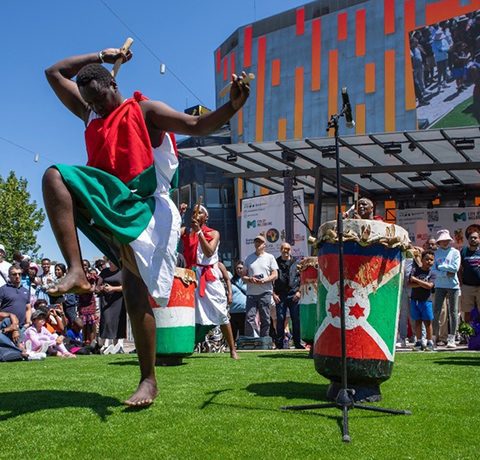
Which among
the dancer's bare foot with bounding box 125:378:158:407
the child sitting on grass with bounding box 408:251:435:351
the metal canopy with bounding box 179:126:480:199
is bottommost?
the dancer's bare foot with bounding box 125:378:158:407

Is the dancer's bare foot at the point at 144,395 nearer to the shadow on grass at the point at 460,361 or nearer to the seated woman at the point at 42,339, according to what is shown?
the shadow on grass at the point at 460,361

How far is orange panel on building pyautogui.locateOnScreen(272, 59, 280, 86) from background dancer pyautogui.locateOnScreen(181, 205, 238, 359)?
27948 mm

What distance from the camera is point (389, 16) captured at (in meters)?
30.9

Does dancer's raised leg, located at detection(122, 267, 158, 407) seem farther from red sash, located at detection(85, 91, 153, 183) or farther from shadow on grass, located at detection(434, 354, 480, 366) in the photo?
shadow on grass, located at detection(434, 354, 480, 366)

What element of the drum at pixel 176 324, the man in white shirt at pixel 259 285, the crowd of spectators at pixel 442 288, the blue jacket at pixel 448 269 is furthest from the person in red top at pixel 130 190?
the blue jacket at pixel 448 269

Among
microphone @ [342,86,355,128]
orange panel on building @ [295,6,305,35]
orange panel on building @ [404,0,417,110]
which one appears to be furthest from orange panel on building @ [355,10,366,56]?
microphone @ [342,86,355,128]

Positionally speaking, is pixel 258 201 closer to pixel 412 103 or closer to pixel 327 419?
pixel 412 103

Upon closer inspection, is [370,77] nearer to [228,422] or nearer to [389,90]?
[389,90]

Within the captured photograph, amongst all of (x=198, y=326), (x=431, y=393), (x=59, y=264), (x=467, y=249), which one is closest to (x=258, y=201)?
(x=59, y=264)

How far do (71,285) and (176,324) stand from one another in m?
3.43

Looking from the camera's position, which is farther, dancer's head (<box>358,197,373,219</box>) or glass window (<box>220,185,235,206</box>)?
glass window (<box>220,185,235,206</box>)

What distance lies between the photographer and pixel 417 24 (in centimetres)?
2958

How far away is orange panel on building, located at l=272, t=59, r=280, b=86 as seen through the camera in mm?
34500

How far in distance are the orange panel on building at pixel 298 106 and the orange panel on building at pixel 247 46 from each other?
349 centimetres
